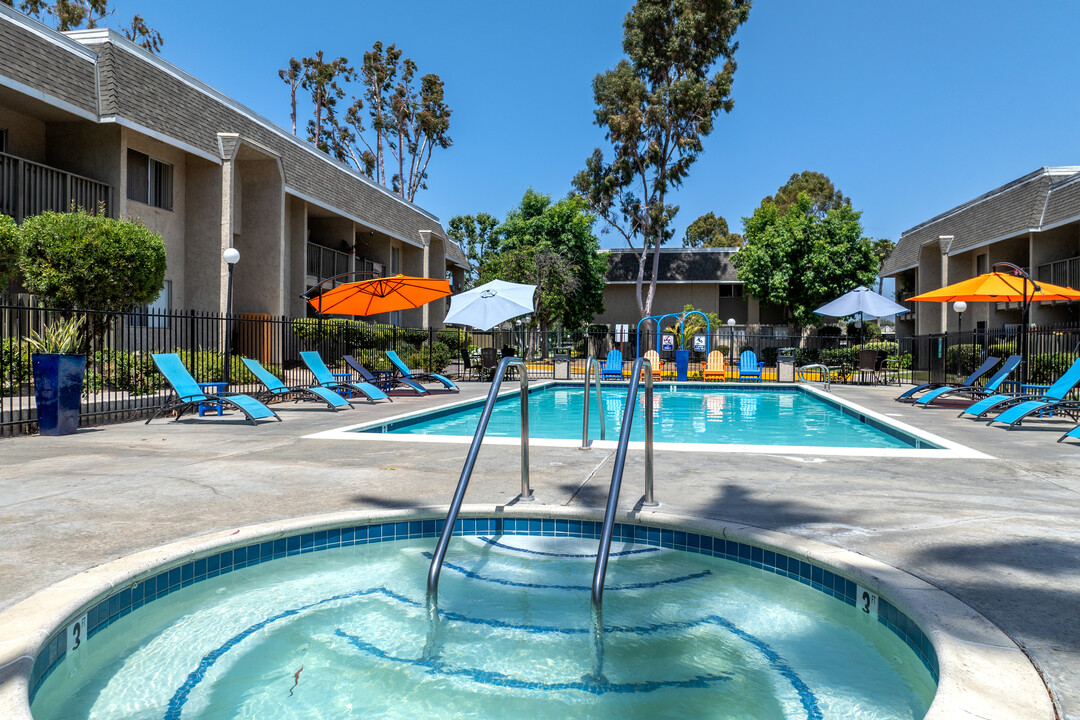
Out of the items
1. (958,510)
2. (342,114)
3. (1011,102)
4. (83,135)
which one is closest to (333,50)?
(342,114)

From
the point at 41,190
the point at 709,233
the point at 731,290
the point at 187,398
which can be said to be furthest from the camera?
the point at 709,233

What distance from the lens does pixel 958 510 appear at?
461 centimetres

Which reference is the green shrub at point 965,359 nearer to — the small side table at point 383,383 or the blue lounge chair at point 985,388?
the blue lounge chair at point 985,388

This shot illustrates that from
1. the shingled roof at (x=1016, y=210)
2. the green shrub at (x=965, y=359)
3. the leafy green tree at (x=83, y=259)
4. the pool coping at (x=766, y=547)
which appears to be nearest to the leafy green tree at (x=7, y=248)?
the leafy green tree at (x=83, y=259)

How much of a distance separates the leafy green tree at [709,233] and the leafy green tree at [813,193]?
4.84 m

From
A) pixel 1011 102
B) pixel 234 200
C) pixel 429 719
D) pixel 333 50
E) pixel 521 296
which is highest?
pixel 333 50

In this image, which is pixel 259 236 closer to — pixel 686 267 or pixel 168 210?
pixel 168 210

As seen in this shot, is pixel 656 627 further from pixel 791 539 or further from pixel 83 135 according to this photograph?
pixel 83 135

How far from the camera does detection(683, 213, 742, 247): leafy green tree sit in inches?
2627

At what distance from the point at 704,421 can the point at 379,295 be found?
7.90 m

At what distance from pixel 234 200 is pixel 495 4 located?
1505cm

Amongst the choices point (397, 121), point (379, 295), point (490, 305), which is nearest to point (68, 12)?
point (397, 121)

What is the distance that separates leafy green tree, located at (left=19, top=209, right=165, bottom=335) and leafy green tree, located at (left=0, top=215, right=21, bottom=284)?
920 millimetres

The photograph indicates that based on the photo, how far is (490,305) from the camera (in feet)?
57.9
